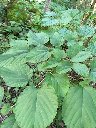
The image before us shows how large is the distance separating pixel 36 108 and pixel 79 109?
0.18 m

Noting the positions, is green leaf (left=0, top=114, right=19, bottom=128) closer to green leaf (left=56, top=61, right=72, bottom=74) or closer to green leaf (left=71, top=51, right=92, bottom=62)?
green leaf (left=56, top=61, right=72, bottom=74)

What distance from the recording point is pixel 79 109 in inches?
41.7

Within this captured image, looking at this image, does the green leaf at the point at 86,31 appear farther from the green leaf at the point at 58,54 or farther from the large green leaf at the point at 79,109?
the large green leaf at the point at 79,109

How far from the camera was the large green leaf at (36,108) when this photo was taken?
1021 millimetres

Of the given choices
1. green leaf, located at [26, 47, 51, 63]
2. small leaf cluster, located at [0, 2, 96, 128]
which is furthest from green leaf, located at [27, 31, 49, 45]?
green leaf, located at [26, 47, 51, 63]

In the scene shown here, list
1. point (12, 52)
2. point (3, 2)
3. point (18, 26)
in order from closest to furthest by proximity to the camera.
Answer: point (12, 52)
point (18, 26)
point (3, 2)

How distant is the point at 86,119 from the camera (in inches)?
40.9

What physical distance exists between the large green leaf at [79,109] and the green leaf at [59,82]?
35mm

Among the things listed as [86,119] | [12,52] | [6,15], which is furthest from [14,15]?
[86,119]

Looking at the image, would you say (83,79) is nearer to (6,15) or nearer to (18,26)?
(18,26)

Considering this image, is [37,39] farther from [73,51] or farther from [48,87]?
[48,87]

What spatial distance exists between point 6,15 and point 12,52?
18.9ft

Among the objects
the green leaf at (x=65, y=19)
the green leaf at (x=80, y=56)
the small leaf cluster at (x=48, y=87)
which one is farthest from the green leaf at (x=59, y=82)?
the green leaf at (x=65, y=19)

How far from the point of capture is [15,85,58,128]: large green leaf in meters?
1.02
